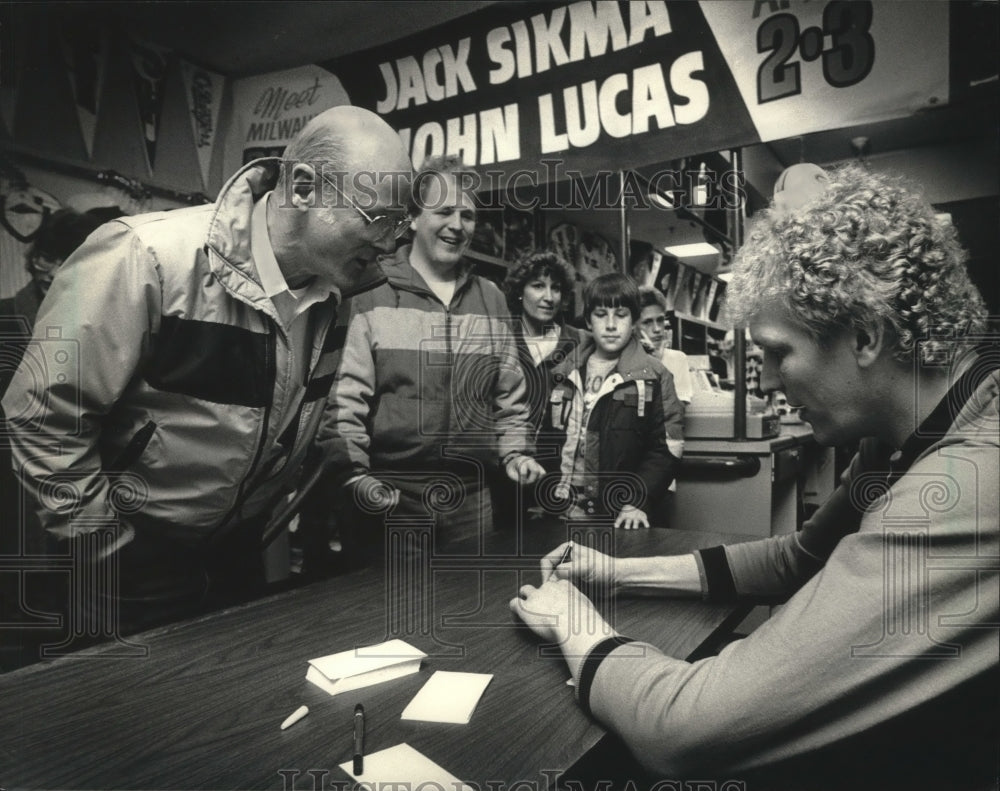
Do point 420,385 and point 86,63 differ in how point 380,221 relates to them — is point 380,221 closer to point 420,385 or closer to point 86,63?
point 420,385

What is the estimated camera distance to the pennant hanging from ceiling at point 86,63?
3012 millimetres

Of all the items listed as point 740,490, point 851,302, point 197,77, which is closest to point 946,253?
point 851,302

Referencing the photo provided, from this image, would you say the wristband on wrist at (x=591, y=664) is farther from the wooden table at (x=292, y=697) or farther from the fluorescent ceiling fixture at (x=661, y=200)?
the fluorescent ceiling fixture at (x=661, y=200)

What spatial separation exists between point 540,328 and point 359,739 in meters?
2.54

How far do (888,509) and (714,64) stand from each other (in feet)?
6.75

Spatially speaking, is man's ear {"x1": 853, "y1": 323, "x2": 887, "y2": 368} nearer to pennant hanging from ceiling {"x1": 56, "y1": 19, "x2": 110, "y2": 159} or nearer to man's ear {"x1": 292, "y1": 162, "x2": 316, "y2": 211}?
man's ear {"x1": 292, "y1": 162, "x2": 316, "y2": 211}

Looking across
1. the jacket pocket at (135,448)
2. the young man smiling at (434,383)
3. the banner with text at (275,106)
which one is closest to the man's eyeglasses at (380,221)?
the jacket pocket at (135,448)

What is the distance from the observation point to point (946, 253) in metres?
0.92

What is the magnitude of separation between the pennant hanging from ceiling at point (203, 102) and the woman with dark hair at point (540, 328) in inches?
70.0

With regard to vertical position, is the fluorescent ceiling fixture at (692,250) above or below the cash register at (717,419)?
above

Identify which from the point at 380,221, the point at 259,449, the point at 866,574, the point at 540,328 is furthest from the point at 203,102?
the point at 866,574

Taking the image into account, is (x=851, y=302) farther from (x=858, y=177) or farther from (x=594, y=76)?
(x=594, y=76)

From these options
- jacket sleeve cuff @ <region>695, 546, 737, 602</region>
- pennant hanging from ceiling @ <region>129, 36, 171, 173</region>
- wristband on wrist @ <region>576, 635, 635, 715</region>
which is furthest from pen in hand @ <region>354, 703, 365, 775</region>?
pennant hanging from ceiling @ <region>129, 36, 171, 173</region>

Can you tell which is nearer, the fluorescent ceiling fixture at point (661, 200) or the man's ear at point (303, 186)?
the man's ear at point (303, 186)
